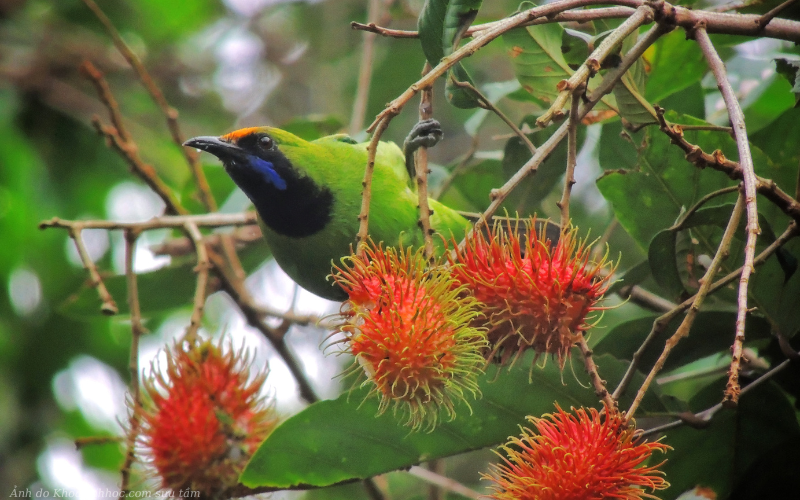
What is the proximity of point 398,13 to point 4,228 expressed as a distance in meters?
2.50

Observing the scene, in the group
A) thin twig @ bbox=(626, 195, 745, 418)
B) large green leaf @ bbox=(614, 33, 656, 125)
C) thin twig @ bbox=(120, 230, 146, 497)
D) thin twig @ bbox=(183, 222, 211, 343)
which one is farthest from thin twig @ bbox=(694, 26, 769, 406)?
thin twig @ bbox=(120, 230, 146, 497)

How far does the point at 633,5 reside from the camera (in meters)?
1.60

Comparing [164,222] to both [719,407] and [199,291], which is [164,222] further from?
[719,407]

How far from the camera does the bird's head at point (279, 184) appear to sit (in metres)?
2.54

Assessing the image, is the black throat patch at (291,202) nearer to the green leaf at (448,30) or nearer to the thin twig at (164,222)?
the thin twig at (164,222)

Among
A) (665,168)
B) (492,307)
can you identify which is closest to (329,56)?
(665,168)

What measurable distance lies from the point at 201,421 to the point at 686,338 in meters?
1.41

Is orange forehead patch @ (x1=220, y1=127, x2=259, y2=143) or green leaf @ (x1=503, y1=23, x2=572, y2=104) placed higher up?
orange forehead patch @ (x1=220, y1=127, x2=259, y2=143)

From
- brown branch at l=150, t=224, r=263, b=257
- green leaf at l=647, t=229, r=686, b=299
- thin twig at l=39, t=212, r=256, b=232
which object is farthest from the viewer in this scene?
brown branch at l=150, t=224, r=263, b=257

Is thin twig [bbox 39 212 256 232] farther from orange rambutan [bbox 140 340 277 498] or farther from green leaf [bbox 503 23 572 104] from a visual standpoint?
green leaf [bbox 503 23 572 104]

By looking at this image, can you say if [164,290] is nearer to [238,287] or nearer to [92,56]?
[238,287]

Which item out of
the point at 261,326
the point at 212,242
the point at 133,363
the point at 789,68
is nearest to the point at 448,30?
the point at 789,68

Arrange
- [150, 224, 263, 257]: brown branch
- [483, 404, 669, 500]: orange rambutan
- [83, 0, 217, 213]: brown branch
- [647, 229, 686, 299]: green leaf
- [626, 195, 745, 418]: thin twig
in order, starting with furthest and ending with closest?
[150, 224, 263, 257]: brown branch → [83, 0, 217, 213]: brown branch → [647, 229, 686, 299]: green leaf → [483, 404, 669, 500]: orange rambutan → [626, 195, 745, 418]: thin twig

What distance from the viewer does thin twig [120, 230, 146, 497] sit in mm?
2084
